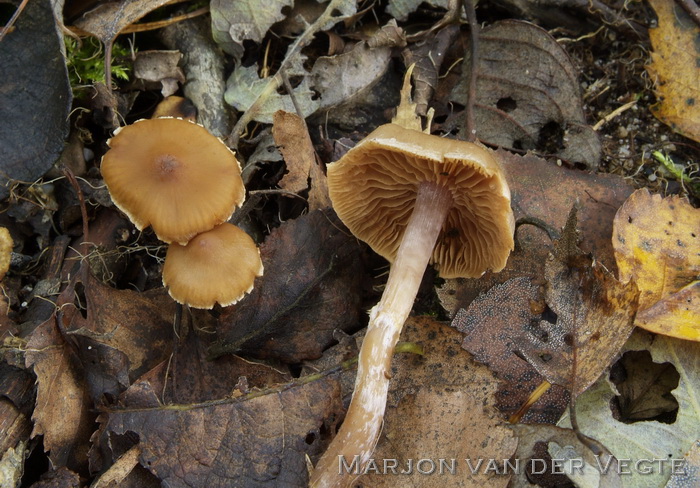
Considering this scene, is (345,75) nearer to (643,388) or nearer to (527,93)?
(527,93)

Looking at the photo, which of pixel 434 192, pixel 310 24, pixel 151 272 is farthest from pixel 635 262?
pixel 151 272

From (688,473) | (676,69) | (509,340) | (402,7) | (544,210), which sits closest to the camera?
(688,473)

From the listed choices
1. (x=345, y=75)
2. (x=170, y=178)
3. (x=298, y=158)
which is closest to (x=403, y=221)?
(x=298, y=158)

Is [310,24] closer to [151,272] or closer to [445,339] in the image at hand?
[151,272]

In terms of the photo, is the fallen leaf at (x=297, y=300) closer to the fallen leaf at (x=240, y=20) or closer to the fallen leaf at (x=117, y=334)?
the fallen leaf at (x=117, y=334)

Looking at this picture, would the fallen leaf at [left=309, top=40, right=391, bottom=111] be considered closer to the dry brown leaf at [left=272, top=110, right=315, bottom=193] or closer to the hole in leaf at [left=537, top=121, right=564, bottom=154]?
the dry brown leaf at [left=272, top=110, right=315, bottom=193]

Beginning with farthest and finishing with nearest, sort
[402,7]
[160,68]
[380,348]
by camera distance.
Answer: [402,7] < [160,68] < [380,348]
